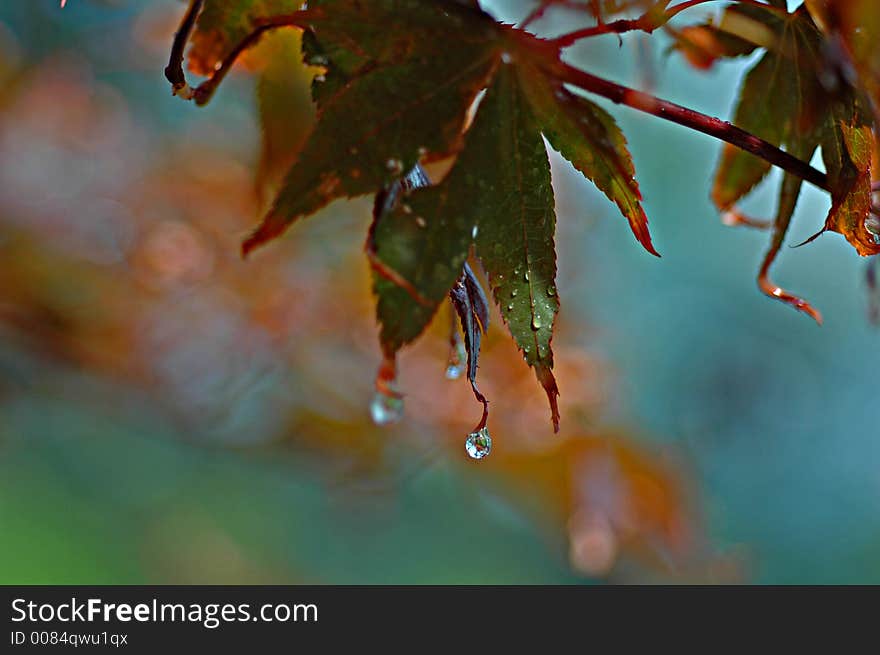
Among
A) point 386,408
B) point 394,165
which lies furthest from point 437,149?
point 386,408

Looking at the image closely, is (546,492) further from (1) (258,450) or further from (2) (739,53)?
(2) (739,53)

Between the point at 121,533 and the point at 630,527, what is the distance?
5.36 feet

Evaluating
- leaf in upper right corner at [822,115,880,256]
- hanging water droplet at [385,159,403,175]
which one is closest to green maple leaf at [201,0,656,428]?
hanging water droplet at [385,159,403,175]

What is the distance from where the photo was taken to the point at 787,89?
516mm

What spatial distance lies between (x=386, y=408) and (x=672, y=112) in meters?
0.21

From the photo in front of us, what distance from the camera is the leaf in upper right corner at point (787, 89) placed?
469mm

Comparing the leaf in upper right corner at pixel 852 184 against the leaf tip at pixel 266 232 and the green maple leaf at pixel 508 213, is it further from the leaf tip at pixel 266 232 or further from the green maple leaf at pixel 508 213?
the leaf tip at pixel 266 232

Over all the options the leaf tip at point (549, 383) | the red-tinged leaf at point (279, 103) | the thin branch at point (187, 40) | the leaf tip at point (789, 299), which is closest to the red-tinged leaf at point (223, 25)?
the thin branch at point (187, 40)

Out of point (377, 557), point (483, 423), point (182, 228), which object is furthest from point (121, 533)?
point (483, 423)

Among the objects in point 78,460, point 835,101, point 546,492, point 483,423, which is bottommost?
point 483,423

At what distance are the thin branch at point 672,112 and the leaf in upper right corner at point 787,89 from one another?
0.05 metres

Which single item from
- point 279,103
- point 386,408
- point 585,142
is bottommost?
point 386,408

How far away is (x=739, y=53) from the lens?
1.77ft

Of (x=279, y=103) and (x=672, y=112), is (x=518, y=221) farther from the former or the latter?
(x=279, y=103)
